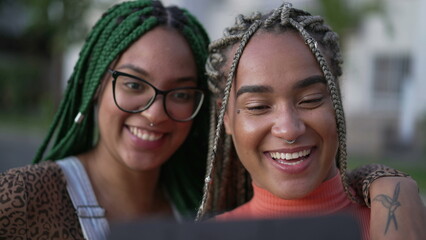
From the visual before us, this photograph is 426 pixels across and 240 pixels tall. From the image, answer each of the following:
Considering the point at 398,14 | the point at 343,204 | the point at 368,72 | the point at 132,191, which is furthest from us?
the point at 368,72

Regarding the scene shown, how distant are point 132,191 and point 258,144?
1.11 meters

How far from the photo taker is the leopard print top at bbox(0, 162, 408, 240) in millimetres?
2328

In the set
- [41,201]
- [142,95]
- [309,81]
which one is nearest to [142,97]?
[142,95]

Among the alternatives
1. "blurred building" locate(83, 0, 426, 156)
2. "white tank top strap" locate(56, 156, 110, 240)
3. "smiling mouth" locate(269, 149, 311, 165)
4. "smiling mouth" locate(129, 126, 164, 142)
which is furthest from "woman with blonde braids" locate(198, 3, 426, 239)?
"blurred building" locate(83, 0, 426, 156)

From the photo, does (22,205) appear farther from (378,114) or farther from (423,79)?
(378,114)

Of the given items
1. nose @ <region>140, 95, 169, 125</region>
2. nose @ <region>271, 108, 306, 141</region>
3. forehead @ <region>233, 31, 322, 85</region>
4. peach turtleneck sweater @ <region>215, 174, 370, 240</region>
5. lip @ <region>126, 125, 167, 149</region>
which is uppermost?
forehead @ <region>233, 31, 322, 85</region>

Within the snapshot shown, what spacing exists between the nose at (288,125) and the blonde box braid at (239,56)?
0.19 m

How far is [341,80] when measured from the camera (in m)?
2.62

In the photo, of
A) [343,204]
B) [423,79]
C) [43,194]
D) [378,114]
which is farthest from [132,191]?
[378,114]

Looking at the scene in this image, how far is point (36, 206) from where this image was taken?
244 centimetres

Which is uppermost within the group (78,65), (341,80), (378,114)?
(78,65)

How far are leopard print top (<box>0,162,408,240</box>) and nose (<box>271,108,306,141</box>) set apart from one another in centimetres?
39

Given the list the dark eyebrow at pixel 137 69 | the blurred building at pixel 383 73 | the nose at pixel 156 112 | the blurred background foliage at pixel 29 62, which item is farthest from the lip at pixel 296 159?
the blurred building at pixel 383 73

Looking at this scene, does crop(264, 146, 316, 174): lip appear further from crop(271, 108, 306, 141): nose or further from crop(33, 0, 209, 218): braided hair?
crop(33, 0, 209, 218): braided hair
